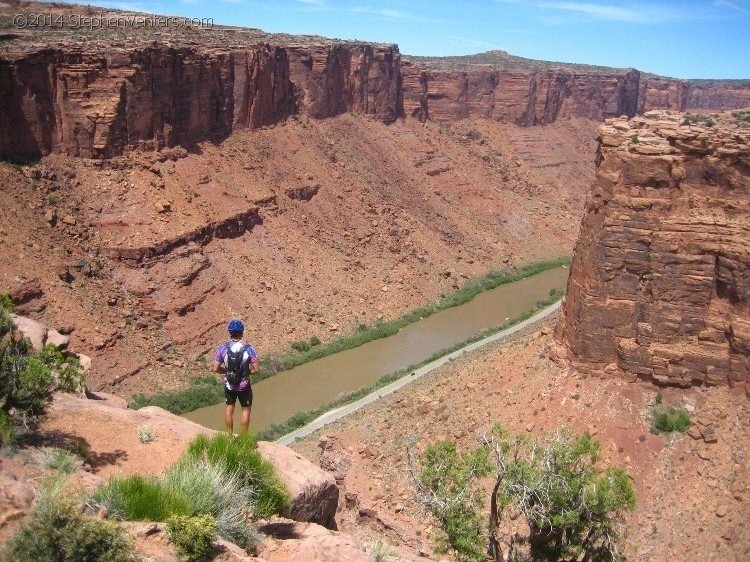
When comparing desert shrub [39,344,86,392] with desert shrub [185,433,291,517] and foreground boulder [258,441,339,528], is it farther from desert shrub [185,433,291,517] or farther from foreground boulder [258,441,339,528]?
foreground boulder [258,441,339,528]

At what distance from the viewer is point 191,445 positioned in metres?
8.91

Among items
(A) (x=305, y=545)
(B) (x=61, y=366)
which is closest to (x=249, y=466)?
(A) (x=305, y=545)

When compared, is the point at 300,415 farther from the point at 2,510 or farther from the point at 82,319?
the point at 2,510

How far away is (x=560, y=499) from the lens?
38.8 feet

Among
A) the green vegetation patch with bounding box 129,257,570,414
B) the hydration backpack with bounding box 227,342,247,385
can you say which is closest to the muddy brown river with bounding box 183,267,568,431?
the green vegetation patch with bounding box 129,257,570,414

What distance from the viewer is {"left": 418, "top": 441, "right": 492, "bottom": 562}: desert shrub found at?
11945 millimetres

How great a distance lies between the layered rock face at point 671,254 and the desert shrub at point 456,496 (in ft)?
24.5

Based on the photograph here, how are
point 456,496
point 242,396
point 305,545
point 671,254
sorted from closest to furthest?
point 305,545
point 242,396
point 456,496
point 671,254

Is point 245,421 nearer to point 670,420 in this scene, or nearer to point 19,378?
point 19,378

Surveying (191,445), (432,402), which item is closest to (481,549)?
(191,445)

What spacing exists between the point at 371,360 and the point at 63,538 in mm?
29267

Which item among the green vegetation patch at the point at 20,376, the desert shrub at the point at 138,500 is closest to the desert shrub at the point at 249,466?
the desert shrub at the point at 138,500

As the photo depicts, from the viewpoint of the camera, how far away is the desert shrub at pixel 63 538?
232 inches

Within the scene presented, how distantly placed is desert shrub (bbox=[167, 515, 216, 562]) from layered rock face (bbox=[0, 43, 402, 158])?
1197 inches
